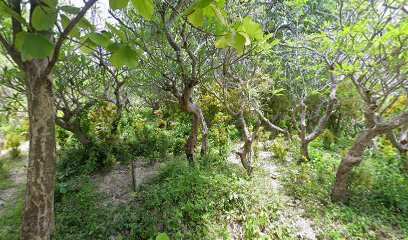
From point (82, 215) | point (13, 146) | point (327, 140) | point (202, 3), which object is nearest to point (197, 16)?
point (202, 3)

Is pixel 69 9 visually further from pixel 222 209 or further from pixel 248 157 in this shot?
pixel 248 157

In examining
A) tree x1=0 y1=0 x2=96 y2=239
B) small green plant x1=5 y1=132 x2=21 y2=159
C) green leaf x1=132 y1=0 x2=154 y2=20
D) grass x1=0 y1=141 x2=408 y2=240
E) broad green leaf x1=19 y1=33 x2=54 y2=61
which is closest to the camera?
broad green leaf x1=19 y1=33 x2=54 y2=61

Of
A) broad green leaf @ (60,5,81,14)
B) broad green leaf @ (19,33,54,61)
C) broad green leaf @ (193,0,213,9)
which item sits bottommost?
broad green leaf @ (19,33,54,61)

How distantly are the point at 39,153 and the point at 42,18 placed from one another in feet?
4.69

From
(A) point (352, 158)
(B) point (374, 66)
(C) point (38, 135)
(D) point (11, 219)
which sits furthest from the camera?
(A) point (352, 158)

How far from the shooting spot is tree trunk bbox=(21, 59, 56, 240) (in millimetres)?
1516

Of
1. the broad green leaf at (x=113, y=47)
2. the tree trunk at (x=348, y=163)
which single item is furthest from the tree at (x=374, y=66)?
the broad green leaf at (x=113, y=47)

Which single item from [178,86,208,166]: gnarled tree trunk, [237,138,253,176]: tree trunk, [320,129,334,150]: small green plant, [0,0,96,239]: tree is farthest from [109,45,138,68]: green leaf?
[320,129,334,150]: small green plant

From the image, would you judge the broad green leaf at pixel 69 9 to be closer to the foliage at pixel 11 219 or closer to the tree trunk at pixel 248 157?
the foliage at pixel 11 219

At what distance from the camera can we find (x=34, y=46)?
59 centimetres

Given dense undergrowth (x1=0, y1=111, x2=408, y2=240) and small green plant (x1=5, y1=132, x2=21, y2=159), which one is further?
small green plant (x1=5, y1=132, x2=21, y2=159)

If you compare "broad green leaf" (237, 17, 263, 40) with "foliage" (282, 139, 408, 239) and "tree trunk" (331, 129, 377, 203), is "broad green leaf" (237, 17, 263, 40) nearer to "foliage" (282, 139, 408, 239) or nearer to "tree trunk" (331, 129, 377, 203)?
"foliage" (282, 139, 408, 239)

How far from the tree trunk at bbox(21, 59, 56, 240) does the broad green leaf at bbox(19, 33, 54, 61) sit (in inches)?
42.0

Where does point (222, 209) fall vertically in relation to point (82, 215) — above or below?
below
